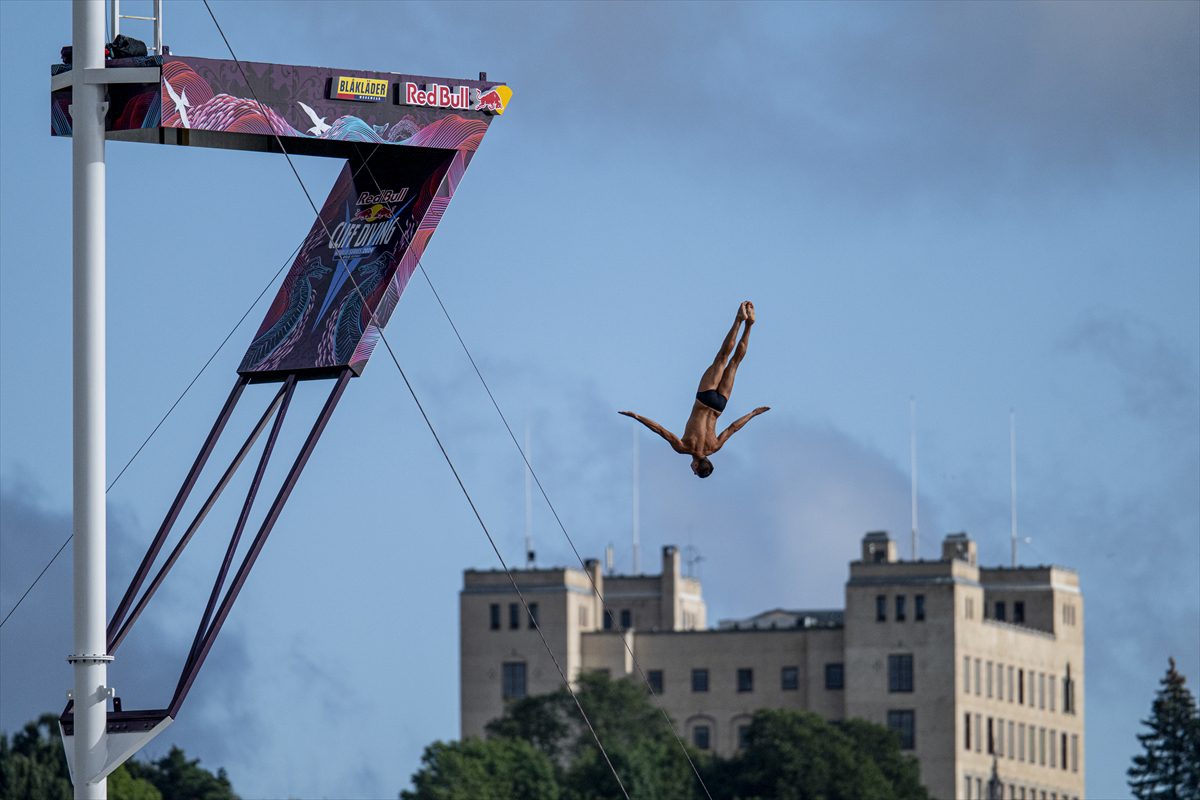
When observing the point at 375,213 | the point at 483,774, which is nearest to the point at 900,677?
the point at 483,774

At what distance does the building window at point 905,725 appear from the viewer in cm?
19775

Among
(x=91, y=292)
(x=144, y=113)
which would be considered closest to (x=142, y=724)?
(x=91, y=292)

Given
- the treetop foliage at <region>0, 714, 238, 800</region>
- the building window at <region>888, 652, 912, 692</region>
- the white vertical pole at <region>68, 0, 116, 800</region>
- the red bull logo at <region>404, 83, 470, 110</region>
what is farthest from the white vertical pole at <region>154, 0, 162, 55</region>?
the building window at <region>888, 652, 912, 692</region>

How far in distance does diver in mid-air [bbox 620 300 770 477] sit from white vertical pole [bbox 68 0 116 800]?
7.50 m

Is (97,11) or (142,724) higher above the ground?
(97,11)

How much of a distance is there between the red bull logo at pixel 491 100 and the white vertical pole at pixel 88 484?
7.97 meters

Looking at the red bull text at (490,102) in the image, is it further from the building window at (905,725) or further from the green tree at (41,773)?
the building window at (905,725)

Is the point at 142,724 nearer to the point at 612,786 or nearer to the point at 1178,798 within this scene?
the point at 612,786

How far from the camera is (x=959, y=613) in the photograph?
200 meters

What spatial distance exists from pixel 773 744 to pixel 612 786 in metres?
13.2

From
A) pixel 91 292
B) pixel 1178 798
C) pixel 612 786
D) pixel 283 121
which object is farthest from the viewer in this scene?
pixel 1178 798

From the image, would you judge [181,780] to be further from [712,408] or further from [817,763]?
[712,408]

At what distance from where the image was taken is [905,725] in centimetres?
19850

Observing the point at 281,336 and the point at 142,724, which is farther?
the point at 281,336
